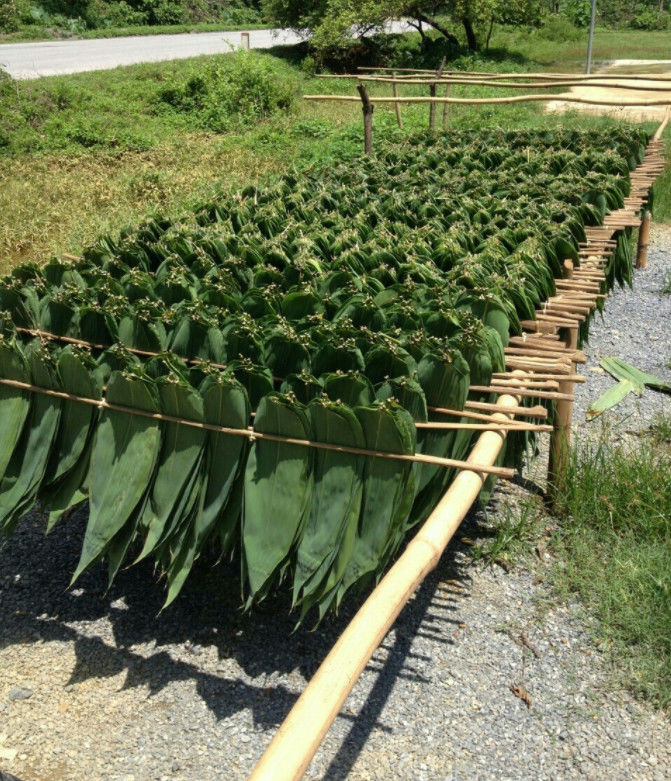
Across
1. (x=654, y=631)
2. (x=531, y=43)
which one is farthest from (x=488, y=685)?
(x=531, y=43)

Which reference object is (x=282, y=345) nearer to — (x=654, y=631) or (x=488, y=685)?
(x=488, y=685)

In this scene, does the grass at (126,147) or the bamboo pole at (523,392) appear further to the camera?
the grass at (126,147)

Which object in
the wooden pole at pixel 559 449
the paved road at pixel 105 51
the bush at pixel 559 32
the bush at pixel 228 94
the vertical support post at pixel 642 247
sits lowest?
the wooden pole at pixel 559 449

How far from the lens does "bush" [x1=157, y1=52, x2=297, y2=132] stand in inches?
573

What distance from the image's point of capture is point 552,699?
9.64 feet

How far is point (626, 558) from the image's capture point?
3551 millimetres

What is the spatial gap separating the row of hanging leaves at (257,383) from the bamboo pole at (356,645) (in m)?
0.21

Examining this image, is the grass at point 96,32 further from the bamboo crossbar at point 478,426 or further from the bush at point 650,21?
the bamboo crossbar at point 478,426

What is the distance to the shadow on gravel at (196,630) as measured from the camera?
3.00m

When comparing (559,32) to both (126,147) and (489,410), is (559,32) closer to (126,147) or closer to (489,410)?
(126,147)

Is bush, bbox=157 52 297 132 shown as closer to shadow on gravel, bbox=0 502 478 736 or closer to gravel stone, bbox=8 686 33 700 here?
shadow on gravel, bbox=0 502 478 736

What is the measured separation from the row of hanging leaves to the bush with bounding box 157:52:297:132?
1091 centimetres

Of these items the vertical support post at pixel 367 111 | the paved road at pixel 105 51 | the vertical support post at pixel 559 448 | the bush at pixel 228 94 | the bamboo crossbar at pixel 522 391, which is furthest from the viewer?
the paved road at pixel 105 51

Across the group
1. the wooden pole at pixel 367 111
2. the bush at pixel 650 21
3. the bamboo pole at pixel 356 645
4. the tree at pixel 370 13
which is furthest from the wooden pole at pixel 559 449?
the bush at pixel 650 21
